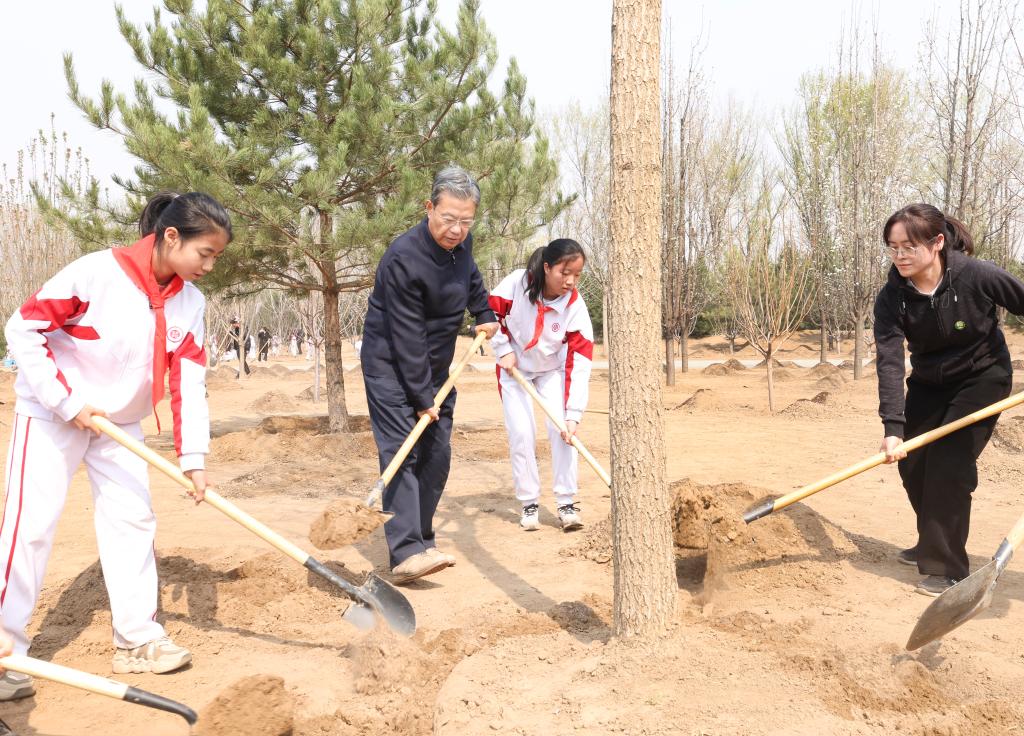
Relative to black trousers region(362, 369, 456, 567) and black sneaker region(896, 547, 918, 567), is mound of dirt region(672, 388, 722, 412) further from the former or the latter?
black trousers region(362, 369, 456, 567)

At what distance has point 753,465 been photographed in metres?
7.06

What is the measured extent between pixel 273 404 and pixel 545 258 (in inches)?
399

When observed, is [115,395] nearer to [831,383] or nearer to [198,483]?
[198,483]

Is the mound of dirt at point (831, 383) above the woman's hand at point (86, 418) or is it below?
below

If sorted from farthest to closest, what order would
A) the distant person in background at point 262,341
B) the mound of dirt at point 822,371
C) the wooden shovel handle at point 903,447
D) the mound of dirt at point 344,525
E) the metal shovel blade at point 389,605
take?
1. the distant person in background at point 262,341
2. the mound of dirt at point 822,371
3. the mound of dirt at point 344,525
4. the wooden shovel handle at point 903,447
5. the metal shovel blade at point 389,605

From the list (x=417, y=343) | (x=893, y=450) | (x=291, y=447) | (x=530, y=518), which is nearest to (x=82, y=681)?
(x=417, y=343)

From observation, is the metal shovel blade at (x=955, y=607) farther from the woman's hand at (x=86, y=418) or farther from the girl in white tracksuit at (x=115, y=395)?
the woman's hand at (x=86, y=418)

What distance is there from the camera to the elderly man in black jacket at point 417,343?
3.64 metres

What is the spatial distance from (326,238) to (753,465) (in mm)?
4497

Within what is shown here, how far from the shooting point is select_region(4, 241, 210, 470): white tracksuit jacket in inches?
102

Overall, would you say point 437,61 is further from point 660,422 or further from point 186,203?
point 660,422

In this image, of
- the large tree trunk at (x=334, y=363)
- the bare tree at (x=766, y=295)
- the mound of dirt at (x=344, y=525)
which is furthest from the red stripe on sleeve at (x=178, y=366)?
the bare tree at (x=766, y=295)

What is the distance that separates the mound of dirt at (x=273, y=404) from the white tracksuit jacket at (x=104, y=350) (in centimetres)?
1076

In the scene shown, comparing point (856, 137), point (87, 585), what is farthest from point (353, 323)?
point (87, 585)
